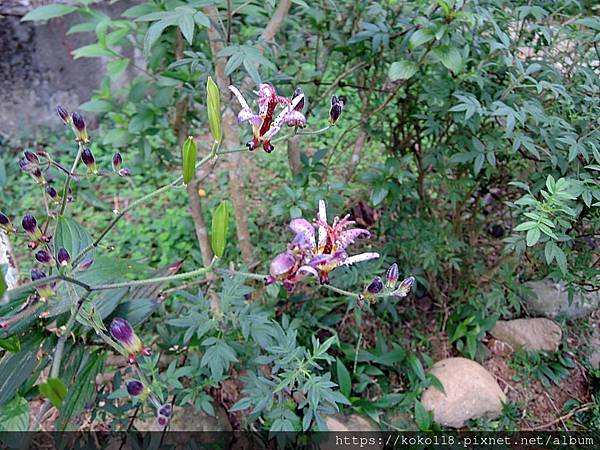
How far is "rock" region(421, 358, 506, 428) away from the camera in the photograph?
1.69m

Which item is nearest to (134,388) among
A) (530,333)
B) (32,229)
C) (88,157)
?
(32,229)

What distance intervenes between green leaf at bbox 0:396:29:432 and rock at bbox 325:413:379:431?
2.95 ft

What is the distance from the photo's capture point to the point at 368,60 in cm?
159

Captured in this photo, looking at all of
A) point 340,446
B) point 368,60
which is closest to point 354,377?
point 340,446

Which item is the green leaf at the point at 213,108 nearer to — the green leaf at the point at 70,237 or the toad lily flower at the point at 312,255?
the toad lily flower at the point at 312,255

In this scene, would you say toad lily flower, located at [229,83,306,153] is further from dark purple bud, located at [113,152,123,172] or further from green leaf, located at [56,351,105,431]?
green leaf, located at [56,351,105,431]

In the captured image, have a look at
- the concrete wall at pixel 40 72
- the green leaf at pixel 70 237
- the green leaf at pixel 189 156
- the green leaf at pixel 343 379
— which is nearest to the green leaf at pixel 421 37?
the green leaf at pixel 189 156

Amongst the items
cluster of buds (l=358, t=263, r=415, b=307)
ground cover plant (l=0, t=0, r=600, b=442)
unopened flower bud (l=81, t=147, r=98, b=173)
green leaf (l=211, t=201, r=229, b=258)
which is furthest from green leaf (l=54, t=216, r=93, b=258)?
cluster of buds (l=358, t=263, r=415, b=307)

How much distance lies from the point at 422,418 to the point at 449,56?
1.10 m

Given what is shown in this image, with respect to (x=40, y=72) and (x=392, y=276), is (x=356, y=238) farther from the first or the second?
(x=40, y=72)

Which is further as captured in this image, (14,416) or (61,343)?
(14,416)

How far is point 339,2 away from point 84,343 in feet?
4.17

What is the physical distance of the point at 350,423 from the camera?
165 cm

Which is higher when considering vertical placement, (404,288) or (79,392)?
(404,288)
